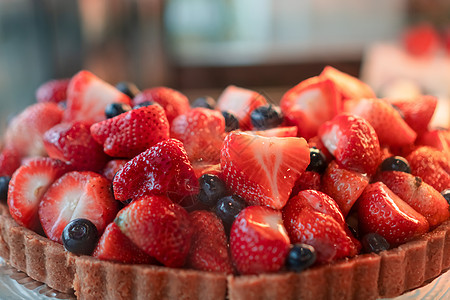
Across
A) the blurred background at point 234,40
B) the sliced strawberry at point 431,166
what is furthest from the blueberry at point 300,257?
the blurred background at point 234,40

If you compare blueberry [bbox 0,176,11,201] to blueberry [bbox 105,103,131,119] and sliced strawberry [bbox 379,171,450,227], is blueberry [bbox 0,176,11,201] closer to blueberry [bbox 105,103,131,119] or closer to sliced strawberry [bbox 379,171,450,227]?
blueberry [bbox 105,103,131,119]

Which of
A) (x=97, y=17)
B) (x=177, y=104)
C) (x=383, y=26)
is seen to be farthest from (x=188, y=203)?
(x=383, y=26)

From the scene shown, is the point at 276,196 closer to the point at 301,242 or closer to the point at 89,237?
the point at 301,242

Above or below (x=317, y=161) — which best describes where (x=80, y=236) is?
below

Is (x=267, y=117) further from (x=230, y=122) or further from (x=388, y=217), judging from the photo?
(x=388, y=217)

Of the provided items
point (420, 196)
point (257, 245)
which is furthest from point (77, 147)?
point (420, 196)
